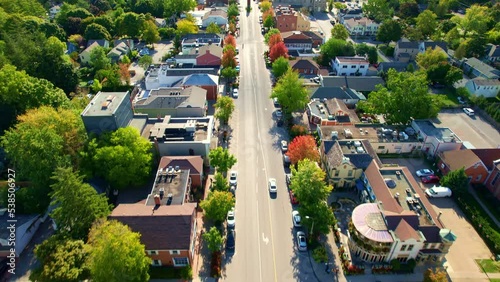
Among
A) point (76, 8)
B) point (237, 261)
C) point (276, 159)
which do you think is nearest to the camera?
point (237, 261)

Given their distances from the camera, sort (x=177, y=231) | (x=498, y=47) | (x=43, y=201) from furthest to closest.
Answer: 1. (x=498, y=47)
2. (x=43, y=201)
3. (x=177, y=231)

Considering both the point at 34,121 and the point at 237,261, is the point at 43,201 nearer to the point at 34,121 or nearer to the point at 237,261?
the point at 34,121

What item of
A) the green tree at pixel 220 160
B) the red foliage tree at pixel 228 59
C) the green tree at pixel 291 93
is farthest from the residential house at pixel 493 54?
the green tree at pixel 220 160

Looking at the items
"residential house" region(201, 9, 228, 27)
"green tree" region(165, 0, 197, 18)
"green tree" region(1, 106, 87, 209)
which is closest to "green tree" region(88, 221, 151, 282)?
"green tree" region(1, 106, 87, 209)

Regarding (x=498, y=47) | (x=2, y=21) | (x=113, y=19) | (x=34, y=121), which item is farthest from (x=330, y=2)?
(x=34, y=121)

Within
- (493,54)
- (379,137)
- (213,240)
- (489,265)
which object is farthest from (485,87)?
(213,240)

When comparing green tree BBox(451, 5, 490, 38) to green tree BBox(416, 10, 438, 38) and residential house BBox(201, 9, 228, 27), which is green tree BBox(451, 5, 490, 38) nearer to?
green tree BBox(416, 10, 438, 38)
